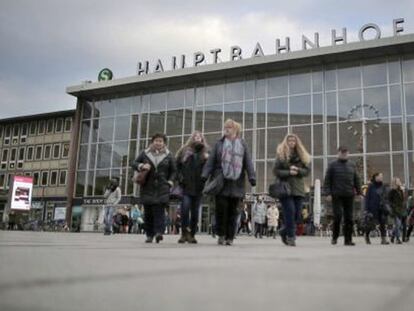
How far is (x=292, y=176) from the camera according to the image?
25.7 ft

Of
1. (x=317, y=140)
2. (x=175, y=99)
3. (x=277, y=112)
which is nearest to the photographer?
(x=317, y=140)

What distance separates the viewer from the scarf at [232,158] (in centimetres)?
711

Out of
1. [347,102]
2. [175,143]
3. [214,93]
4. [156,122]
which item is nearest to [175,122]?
[175,143]

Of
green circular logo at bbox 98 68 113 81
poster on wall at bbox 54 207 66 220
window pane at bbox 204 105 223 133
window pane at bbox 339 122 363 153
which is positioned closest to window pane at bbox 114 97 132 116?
green circular logo at bbox 98 68 113 81

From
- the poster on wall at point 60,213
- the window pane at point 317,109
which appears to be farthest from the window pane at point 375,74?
the poster on wall at point 60,213

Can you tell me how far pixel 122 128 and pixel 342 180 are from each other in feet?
107

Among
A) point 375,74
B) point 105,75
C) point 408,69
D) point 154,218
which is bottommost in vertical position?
point 154,218

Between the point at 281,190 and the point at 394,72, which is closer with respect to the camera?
the point at 281,190

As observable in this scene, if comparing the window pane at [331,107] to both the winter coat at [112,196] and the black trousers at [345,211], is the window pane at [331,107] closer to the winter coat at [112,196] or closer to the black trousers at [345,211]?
the winter coat at [112,196]

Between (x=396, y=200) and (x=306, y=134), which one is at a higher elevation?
(x=306, y=134)

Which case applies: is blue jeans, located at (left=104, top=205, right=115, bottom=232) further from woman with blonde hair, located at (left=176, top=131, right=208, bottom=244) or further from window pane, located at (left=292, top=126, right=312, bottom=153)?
window pane, located at (left=292, top=126, right=312, bottom=153)

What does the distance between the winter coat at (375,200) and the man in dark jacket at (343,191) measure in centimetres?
279

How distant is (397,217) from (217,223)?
6727 millimetres

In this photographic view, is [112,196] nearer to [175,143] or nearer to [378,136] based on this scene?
[378,136]
